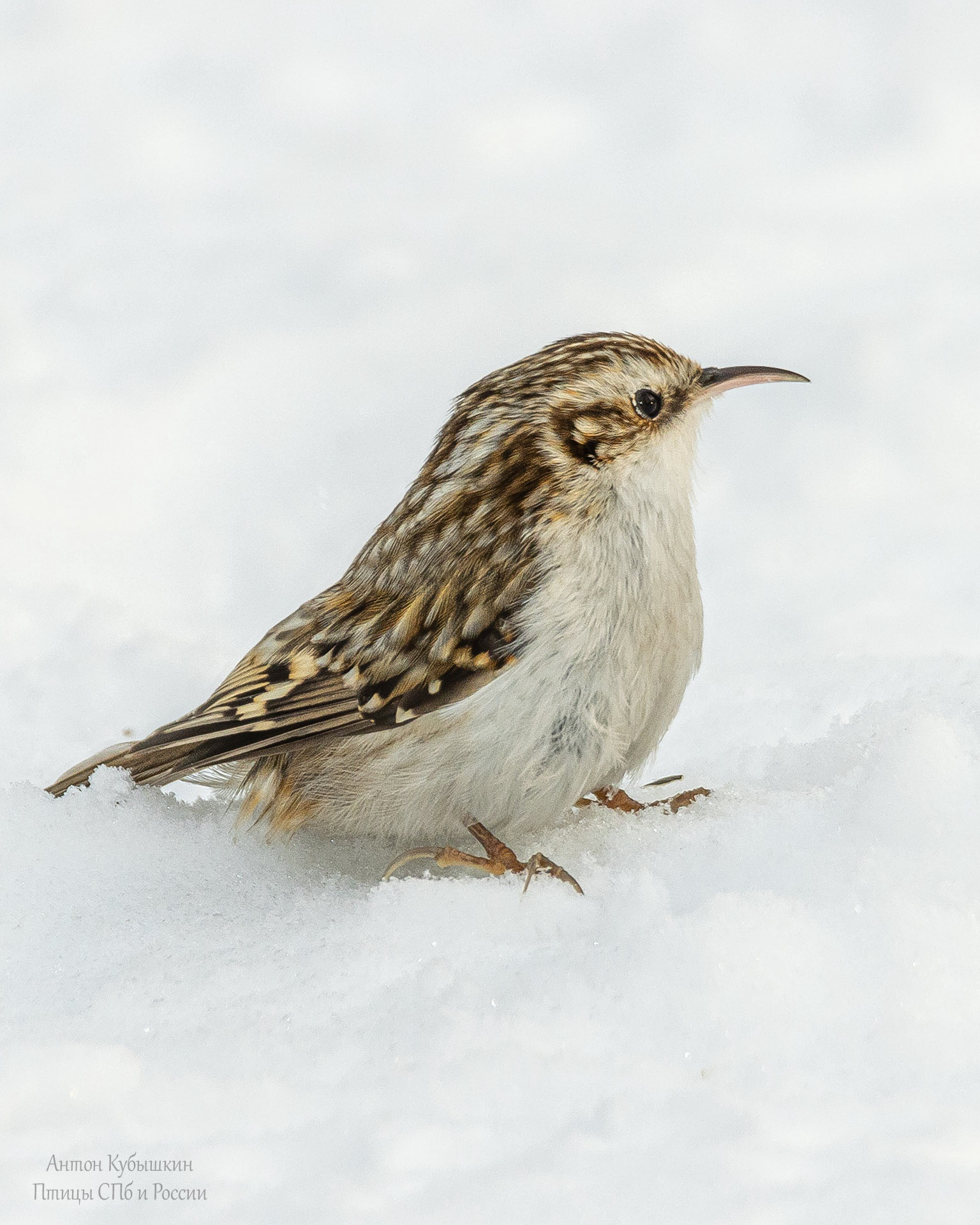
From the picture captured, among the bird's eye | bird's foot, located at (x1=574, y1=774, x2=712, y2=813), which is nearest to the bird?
the bird's eye

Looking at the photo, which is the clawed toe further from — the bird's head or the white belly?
the bird's head

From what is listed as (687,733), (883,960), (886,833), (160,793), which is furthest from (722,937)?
(687,733)

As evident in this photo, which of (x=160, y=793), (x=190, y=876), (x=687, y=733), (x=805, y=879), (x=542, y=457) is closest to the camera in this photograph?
(x=805, y=879)

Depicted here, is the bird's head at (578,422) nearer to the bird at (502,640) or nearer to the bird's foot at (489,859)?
the bird at (502,640)

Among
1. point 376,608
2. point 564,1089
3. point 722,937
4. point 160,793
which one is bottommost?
point 564,1089

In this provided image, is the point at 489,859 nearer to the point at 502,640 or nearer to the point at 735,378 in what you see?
the point at 502,640

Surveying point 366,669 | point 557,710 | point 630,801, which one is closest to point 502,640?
point 557,710

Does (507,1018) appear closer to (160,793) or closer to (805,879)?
(805,879)
